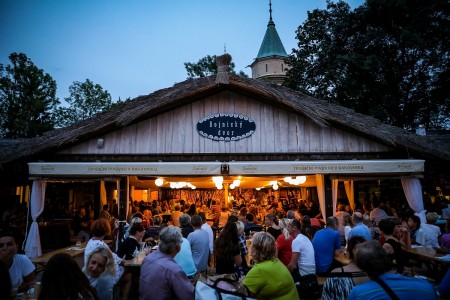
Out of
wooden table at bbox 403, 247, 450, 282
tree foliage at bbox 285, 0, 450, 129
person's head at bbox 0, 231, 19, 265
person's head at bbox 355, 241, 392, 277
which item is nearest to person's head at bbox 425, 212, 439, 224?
wooden table at bbox 403, 247, 450, 282

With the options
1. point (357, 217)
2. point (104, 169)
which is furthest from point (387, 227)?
point (104, 169)

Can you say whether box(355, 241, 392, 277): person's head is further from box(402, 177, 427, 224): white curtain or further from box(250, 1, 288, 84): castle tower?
box(250, 1, 288, 84): castle tower

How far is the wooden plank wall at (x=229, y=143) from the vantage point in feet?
31.9

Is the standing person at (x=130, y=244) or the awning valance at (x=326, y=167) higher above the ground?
the awning valance at (x=326, y=167)

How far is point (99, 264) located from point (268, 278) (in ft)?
6.05

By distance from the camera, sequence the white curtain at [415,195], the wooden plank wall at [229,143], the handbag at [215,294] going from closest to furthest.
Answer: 1. the handbag at [215,294]
2. the white curtain at [415,195]
3. the wooden plank wall at [229,143]

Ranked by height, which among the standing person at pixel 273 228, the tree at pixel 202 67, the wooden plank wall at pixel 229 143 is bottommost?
the standing person at pixel 273 228

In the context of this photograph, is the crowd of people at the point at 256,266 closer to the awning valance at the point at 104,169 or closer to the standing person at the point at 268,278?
the standing person at the point at 268,278

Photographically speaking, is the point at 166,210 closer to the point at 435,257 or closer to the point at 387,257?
the point at 435,257

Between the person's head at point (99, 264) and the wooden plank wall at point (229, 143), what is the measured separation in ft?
20.5

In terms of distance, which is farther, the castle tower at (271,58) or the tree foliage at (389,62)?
the castle tower at (271,58)

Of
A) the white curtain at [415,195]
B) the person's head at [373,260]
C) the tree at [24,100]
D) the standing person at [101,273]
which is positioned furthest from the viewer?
the tree at [24,100]

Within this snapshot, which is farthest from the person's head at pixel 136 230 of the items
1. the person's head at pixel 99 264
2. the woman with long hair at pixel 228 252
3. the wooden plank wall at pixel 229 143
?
the wooden plank wall at pixel 229 143

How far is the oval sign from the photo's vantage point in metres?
9.82
